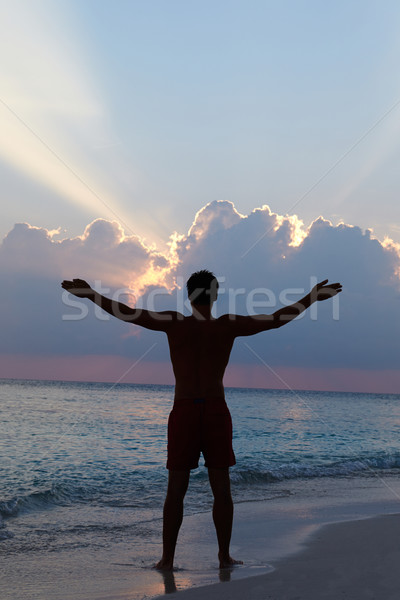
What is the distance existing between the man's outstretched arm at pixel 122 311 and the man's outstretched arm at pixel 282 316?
1.65 feet

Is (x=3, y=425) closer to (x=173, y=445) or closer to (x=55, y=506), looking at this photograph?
(x=55, y=506)

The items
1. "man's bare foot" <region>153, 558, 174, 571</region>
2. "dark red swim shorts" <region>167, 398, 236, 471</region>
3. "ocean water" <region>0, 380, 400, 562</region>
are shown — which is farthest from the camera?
"ocean water" <region>0, 380, 400, 562</region>

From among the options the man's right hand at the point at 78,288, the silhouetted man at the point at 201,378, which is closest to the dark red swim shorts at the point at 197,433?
the silhouetted man at the point at 201,378

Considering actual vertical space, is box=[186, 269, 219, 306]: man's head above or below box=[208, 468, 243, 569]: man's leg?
above

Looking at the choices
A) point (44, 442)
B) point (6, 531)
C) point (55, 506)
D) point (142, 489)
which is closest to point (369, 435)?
point (44, 442)

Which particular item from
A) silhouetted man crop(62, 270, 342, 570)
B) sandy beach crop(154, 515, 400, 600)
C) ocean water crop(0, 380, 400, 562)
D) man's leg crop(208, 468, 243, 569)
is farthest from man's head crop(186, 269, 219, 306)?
ocean water crop(0, 380, 400, 562)

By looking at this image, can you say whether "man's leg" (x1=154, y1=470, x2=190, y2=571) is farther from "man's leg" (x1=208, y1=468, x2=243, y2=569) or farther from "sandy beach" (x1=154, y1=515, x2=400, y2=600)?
"sandy beach" (x1=154, y1=515, x2=400, y2=600)

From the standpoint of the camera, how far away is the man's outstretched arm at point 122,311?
3.79 metres

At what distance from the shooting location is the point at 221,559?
4301 mm

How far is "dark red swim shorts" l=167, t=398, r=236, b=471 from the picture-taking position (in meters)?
3.93

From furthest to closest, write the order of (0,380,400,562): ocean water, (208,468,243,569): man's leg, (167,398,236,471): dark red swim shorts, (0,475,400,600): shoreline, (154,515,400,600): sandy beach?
(0,380,400,562): ocean water < (208,468,243,569): man's leg < (167,398,236,471): dark red swim shorts < (0,475,400,600): shoreline < (154,515,400,600): sandy beach

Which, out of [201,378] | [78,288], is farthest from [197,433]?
[78,288]

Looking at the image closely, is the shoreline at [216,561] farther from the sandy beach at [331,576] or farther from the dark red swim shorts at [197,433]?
the dark red swim shorts at [197,433]

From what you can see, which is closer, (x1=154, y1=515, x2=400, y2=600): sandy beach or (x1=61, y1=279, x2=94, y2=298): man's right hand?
(x1=154, y1=515, x2=400, y2=600): sandy beach
